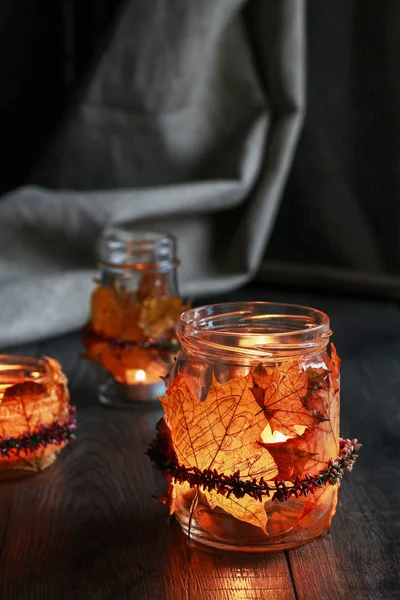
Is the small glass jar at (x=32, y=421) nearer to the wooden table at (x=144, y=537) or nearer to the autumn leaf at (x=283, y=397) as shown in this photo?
the wooden table at (x=144, y=537)

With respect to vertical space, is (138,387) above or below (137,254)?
below

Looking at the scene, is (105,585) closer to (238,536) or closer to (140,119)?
(238,536)

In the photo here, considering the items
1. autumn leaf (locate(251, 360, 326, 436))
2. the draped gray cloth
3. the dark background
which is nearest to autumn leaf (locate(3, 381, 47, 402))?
autumn leaf (locate(251, 360, 326, 436))

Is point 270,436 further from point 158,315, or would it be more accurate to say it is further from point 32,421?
point 158,315

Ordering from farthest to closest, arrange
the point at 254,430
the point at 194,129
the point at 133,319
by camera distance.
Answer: the point at 194,129 → the point at 133,319 → the point at 254,430

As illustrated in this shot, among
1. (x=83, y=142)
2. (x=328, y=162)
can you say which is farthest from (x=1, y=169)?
(x=328, y=162)

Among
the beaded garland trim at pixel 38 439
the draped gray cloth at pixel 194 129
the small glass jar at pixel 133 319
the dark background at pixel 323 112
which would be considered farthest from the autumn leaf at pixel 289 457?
the dark background at pixel 323 112

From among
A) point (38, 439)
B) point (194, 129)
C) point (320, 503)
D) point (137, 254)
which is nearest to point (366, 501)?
point (320, 503)

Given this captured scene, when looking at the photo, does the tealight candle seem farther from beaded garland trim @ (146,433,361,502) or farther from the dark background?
the dark background
